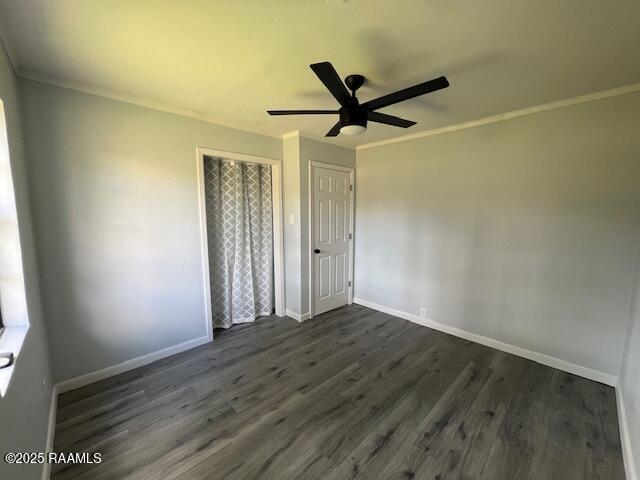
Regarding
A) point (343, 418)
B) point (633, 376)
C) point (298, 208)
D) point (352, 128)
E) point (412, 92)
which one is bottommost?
point (343, 418)

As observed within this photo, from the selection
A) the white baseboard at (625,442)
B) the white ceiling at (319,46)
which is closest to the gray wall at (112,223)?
the white ceiling at (319,46)

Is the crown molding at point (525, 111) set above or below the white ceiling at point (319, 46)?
below

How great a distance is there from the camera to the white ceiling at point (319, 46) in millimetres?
1283

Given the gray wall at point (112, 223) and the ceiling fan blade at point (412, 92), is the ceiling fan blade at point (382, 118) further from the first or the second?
the gray wall at point (112, 223)

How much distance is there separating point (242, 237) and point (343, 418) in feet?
7.28

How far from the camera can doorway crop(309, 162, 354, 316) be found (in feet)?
11.4

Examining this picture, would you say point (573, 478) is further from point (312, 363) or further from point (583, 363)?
point (312, 363)

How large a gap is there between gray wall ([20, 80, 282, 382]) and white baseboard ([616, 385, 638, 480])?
3.31 meters

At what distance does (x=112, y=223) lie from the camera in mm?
2223

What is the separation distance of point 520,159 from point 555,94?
0.56 metres

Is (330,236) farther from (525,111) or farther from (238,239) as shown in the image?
(525,111)

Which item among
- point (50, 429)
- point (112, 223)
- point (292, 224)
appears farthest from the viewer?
point (292, 224)

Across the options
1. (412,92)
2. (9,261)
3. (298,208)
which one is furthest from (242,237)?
(412,92)

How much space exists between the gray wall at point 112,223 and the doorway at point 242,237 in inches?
11.7
